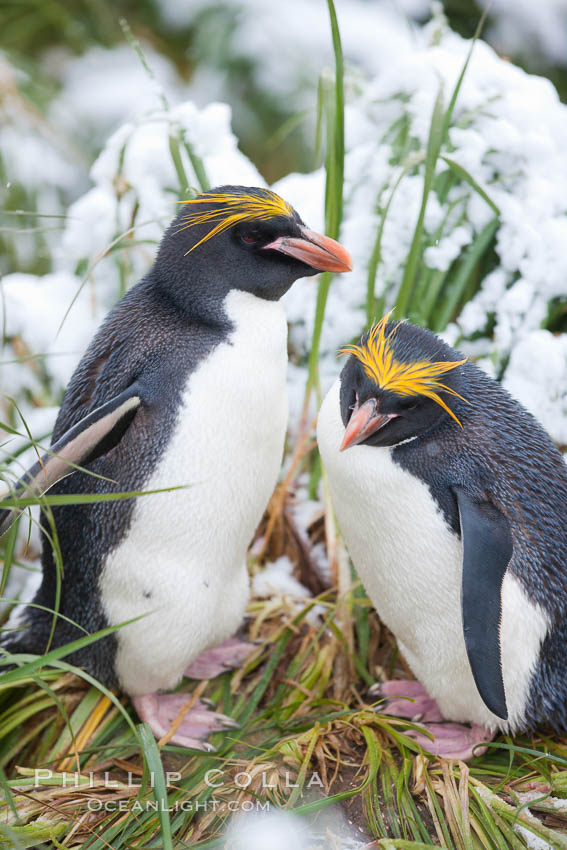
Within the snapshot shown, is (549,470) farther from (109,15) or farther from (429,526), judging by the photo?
(109,15)

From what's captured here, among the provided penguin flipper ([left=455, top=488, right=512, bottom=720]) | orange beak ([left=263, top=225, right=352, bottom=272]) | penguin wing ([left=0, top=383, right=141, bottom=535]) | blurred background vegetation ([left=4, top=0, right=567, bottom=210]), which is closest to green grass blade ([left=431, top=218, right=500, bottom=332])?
orange beak ([left=263, top=225, right=352, bottom=272])

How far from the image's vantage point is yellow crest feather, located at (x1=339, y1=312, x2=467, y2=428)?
175 cm

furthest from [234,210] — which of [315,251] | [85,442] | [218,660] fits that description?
[218,660]

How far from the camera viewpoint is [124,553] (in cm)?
196

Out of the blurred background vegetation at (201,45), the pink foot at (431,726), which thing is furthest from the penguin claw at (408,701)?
the blurred background vegetation at (201,45)

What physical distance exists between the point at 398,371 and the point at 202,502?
0.55 metres

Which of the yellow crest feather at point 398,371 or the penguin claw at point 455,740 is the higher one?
the yellow crest feather at point 398,371

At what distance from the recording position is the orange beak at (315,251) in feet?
6.26

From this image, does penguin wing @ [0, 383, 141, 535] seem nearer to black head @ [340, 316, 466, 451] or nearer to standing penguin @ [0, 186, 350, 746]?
standing penguin @ [0, 186, 350, 746]

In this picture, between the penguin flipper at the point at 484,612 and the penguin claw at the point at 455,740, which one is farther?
the penguin claw at the point at 455,740

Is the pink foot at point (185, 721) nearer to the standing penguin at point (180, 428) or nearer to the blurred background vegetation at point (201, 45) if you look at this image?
the standing penguin at point (180, 428)

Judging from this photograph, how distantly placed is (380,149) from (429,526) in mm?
1788

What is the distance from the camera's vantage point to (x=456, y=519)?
1821mm

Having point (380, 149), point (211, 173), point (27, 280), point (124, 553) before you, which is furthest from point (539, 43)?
point (124, 553)
